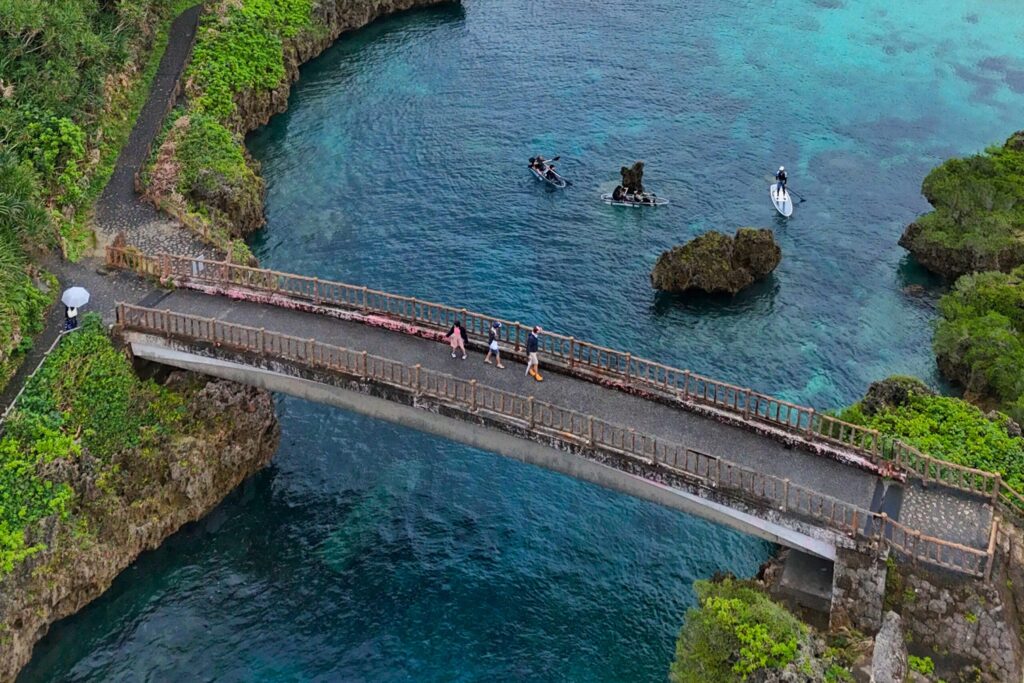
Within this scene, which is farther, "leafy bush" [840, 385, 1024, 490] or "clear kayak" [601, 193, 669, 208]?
"clear kayak" [601, 193, 669, 208]

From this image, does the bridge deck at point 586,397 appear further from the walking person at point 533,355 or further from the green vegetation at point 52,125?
the green vegetation at point 52,125

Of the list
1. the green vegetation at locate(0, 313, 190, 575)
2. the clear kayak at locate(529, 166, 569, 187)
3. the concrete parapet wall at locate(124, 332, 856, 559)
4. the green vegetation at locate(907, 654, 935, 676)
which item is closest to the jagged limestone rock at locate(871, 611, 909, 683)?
the green vegetation at locate(907, 654, 935, 676)

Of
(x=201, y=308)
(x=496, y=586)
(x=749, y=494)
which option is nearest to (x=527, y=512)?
(x=496, y=586)

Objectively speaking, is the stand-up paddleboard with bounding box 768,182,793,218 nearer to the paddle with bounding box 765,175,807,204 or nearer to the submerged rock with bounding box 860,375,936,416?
the paddle with bounding box 765,175,807,204

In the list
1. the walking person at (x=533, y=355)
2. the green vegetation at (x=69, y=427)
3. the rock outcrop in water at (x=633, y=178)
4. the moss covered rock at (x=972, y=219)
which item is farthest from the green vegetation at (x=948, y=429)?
the green vegetation at (x=69, y=427)

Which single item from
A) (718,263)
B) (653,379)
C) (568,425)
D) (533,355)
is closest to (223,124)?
(718,263)

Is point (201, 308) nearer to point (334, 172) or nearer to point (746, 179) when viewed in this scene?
point (334, 172)
